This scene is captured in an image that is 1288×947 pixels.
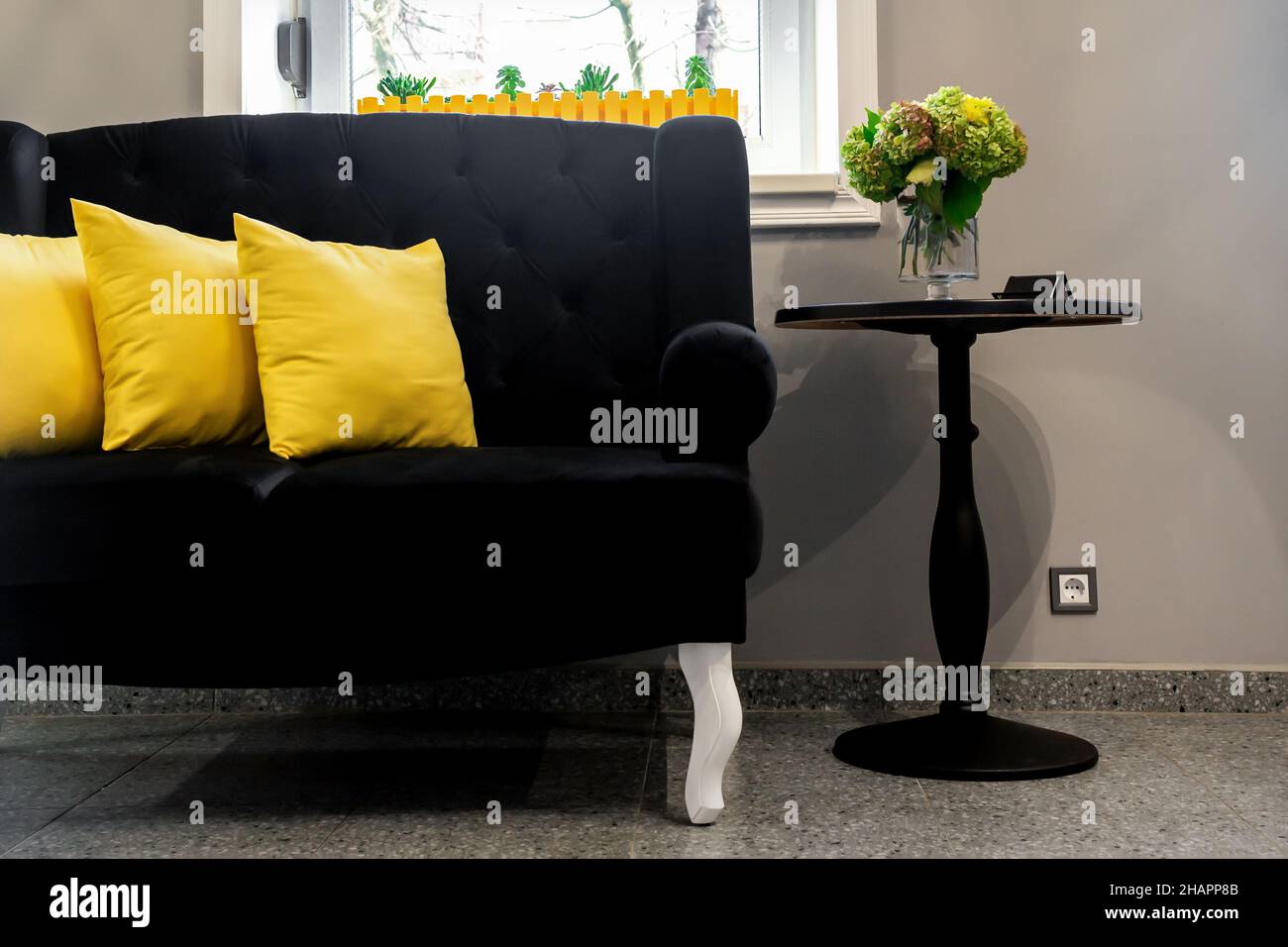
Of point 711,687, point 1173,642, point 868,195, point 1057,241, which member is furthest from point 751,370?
point 1173,642

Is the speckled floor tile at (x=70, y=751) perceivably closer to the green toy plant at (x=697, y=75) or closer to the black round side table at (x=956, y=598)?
the black round side table at (x=956, y=598)

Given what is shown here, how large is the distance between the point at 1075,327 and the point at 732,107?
0.89m

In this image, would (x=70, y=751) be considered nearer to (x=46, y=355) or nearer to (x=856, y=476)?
(x=46, y=355)

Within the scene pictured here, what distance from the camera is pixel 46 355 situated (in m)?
1.82

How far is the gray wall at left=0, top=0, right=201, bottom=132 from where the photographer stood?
250 cm

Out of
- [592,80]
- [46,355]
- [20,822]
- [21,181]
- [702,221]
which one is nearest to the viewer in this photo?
[20,822]

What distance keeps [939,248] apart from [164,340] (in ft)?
4.39

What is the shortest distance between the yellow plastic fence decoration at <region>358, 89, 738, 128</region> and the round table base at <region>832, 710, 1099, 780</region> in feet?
4.56

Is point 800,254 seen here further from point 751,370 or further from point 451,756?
point 451,756

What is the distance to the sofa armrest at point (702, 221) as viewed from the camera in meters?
1.90

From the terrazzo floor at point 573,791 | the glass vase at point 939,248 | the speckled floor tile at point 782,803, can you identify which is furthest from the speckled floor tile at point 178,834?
the glass vase at point 939,248

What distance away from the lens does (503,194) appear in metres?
2.23

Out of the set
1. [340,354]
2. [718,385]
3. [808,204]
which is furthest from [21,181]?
[808,204]
